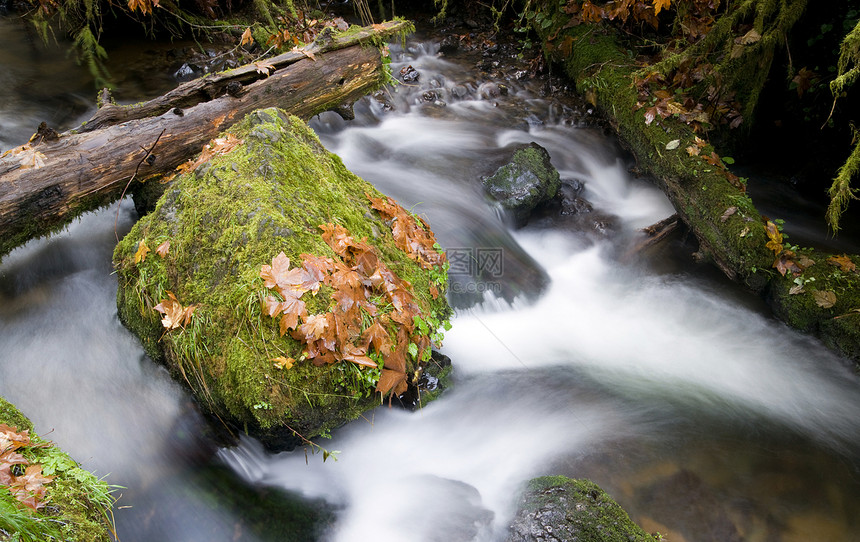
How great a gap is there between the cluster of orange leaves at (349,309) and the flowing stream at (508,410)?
37.6 inches

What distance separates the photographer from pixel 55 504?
2.22 meters

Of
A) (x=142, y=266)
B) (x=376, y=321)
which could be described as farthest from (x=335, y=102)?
(x=376, y=321)

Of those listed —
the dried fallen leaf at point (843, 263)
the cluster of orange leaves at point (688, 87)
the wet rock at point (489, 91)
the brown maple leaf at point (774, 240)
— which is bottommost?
the dried fallen leaf at point (843, 263)

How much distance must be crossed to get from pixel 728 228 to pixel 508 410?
2.70 meters

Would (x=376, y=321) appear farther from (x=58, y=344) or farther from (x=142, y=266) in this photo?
(x=58, y=344)

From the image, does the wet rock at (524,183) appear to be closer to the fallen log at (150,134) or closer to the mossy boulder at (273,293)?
the fallen log at (150,134)

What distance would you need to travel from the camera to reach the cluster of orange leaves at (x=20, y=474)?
2.14m

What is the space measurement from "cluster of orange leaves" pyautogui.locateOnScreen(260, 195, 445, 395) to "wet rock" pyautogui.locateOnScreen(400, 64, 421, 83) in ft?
18.2

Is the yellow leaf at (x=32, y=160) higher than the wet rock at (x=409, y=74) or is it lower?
higher

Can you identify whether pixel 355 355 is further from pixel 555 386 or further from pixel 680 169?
pixel 680 169

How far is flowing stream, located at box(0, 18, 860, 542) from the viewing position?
3471mm

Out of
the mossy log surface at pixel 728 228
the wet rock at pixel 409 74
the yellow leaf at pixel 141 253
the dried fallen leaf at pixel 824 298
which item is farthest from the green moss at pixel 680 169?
the yellow leaf at pixel 141 253

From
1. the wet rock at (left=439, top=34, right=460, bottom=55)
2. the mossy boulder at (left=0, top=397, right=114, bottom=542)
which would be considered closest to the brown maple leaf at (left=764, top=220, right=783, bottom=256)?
the mossy boulder at (left=0, top=397, right=114, bottom=542)

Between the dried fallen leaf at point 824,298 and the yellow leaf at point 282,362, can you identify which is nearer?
the yellow leaf at point 282,362
